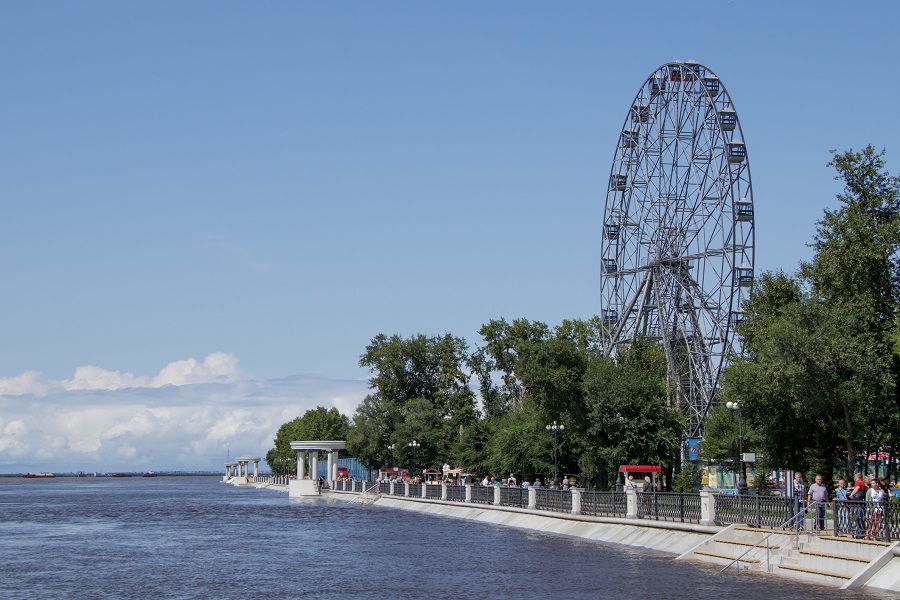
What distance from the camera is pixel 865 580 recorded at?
85.6ft

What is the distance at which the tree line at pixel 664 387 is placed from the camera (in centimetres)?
3903

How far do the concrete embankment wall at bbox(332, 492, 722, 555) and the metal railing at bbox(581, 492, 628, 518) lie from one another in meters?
0.78

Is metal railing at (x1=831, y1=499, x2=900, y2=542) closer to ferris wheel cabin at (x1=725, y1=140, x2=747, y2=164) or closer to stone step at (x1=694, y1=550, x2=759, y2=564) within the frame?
stone step at (x1=694, y1=550, x2=759, y2=564)

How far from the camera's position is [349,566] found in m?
36.8

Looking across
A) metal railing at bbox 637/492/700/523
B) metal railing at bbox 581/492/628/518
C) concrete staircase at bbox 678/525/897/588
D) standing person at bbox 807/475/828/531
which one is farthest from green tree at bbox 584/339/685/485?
standing person at bbox 807/475/828/531

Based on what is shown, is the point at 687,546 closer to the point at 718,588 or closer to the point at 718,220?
the point at 718,588

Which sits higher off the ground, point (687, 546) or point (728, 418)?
point (728, 418)

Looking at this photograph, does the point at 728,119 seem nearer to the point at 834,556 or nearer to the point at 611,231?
the point at 611,231

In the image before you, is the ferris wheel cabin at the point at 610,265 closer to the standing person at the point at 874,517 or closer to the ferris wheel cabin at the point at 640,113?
the ferris wheel cabin at the point at 640,113

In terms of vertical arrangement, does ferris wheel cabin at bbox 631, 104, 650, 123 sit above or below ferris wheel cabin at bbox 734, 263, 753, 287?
above

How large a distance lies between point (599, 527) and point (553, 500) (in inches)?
367

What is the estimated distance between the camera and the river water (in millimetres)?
28938

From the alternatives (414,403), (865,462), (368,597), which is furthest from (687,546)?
(414,403)

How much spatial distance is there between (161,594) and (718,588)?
14867 millimetres
